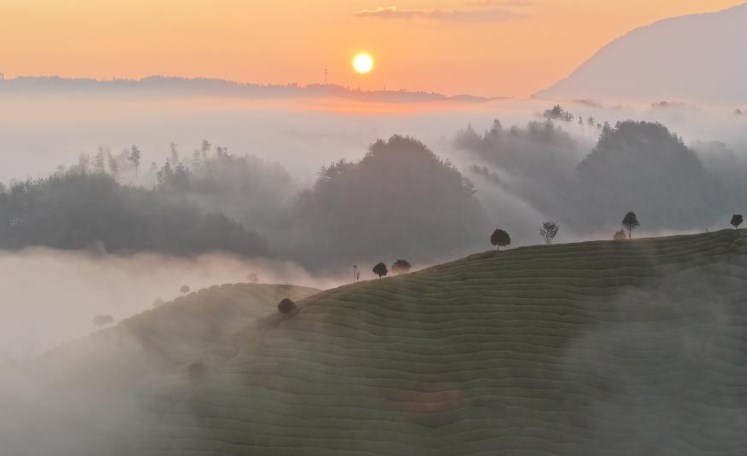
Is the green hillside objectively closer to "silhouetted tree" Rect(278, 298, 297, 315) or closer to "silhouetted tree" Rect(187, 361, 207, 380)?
"silhouetted tree" Rect(187, 361, 207, 380)

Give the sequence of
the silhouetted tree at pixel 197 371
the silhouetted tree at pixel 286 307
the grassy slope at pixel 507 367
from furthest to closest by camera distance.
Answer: the silhouetted tree at pixel 286 307
the silhouetted tree at pixel 197 371
the grassy slope at pixel 507 367

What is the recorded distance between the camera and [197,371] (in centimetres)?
9881

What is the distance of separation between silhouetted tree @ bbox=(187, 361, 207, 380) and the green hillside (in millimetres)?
539

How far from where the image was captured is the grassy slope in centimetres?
8462

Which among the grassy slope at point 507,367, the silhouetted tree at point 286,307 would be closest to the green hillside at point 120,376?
the silhouetted tree at point 286,307

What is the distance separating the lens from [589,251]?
117 metres

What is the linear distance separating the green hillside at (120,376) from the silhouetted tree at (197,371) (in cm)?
54

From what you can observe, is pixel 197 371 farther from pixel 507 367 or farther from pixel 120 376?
pixel 507 367

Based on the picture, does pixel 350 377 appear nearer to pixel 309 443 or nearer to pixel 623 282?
pixel 309 443

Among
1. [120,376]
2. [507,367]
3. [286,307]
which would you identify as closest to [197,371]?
[120,376]

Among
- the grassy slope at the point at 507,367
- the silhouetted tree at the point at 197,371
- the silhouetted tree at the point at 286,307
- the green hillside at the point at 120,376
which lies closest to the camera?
the grassy slope at the point at 507,367

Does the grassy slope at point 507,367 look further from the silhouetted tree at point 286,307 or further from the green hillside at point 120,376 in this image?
the green hillside at point 120,376

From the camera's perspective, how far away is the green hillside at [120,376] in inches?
3671

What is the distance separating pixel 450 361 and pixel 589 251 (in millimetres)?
29298
